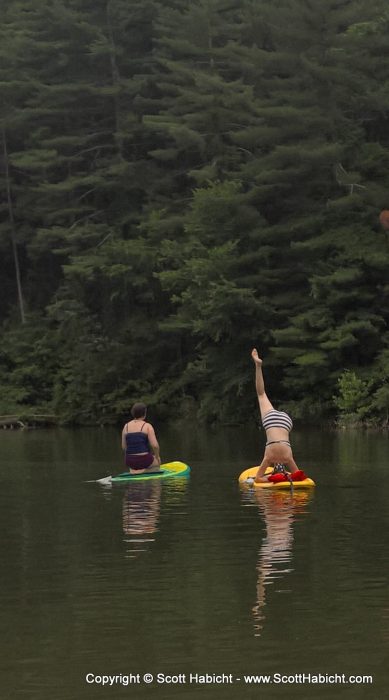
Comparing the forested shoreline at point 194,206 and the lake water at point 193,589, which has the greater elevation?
the forested shoreline at point 194,206

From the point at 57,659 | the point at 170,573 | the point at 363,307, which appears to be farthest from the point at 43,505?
the point at 363,307

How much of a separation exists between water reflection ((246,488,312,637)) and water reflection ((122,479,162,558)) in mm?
1202

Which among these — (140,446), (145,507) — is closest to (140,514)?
(145,507)

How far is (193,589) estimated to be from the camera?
35.0ft

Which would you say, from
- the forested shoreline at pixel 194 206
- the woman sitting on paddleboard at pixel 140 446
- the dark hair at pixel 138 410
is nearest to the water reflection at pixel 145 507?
the woman sitting on paddleboard at pixel 140 446

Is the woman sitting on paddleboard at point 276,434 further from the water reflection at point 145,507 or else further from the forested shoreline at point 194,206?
the forested shoreline at point 194,206

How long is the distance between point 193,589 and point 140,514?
5498mm

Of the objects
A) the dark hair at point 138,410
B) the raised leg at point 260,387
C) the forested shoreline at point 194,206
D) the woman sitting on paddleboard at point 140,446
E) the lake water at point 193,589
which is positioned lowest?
the lake water at point 193,589

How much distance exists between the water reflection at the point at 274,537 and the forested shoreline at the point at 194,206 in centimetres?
1770

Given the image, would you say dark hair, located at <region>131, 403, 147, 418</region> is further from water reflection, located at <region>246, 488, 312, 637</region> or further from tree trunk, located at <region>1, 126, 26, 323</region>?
tree trunk, located at <region>1, 126, 26, 323</region>

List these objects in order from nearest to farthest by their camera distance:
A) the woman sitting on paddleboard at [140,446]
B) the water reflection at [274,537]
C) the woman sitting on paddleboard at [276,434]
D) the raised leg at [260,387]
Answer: the water reflection at [274,537], the raised leg at [260,387], the woman sitting on paddleboard at [276,434], the woman sitting on paddleboard at [140,446]

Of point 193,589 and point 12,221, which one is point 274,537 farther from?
point 12,221

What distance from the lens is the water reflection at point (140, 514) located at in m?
13.5

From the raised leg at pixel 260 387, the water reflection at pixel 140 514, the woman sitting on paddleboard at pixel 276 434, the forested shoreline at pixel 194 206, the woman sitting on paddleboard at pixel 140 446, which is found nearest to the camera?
the water reflection at pixel 140 514
